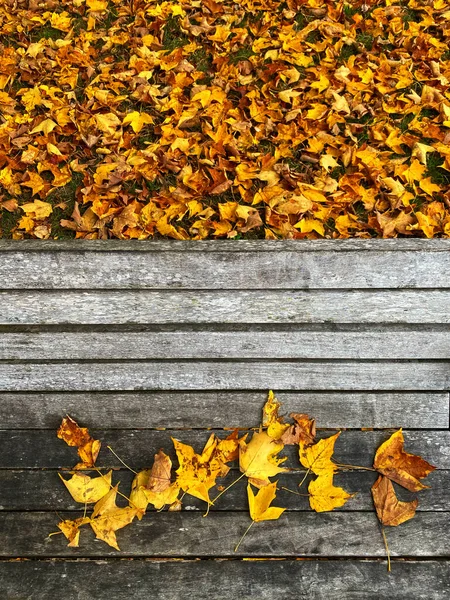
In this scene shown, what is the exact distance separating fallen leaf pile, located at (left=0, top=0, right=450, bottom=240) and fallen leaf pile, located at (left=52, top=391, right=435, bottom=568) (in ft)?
2.94

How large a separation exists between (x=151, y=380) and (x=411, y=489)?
954mm

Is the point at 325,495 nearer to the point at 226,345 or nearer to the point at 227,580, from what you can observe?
the point at 227,580

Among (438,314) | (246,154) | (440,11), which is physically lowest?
(438,314)

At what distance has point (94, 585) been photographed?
1707mm

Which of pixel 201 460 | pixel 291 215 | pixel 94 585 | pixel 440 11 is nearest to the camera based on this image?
pixel 94 585

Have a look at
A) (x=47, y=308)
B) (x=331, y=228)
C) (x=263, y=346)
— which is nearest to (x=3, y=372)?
(x=47, y=308)

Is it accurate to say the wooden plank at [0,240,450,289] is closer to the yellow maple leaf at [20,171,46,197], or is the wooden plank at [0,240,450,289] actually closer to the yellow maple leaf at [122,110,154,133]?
the yellow maple leaf at [20,171,46,197]

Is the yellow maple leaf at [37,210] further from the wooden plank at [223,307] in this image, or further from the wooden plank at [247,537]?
the wooden plank at [247,537]

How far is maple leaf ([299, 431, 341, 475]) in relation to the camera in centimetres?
183

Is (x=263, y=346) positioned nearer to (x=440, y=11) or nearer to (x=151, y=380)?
(x=151, y=380)

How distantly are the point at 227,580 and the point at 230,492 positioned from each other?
0.26 metres

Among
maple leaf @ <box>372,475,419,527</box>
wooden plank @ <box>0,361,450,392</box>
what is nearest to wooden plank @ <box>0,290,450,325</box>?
wooden plank @ <box>0,361,450,392</box>

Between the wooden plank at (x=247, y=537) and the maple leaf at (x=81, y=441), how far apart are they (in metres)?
0.18

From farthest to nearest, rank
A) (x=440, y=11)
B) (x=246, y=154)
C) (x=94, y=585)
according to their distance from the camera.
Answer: (x=440, y=11) → (x=246, y=154) → (x=94, y=585)
